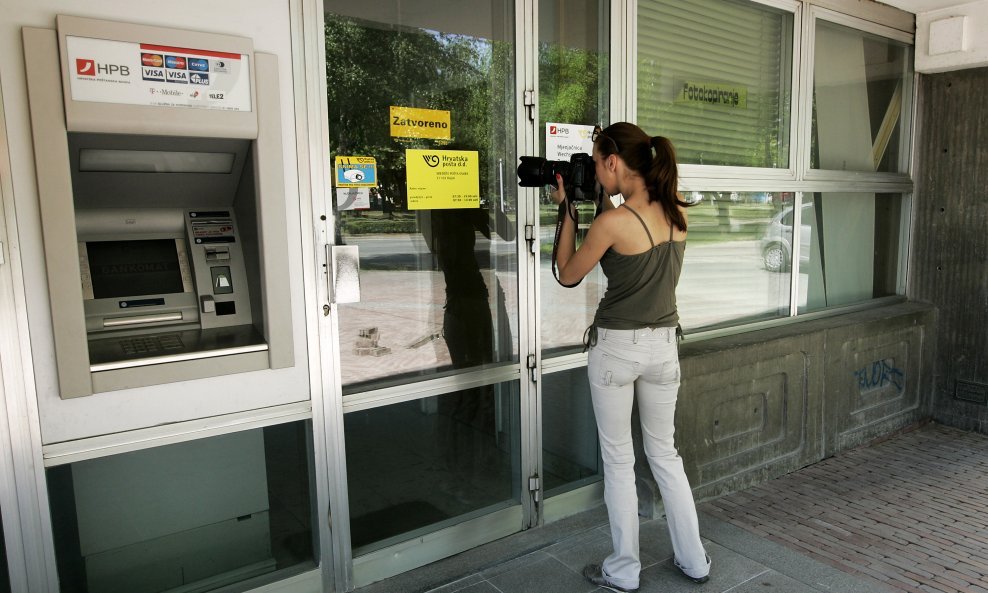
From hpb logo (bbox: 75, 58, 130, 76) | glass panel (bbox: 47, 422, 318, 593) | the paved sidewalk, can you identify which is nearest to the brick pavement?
the paved sidewalk

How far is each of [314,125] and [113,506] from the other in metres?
1.60

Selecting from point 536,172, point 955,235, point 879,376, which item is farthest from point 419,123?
point 955,235

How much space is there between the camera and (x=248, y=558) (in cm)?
288

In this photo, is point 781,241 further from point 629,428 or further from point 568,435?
point 629,428

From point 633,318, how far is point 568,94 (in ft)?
4.55

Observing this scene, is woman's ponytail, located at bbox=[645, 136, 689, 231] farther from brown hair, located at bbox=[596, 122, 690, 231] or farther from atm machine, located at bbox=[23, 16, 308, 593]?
atm machine, located at bbox=[23, 16, 308, 593]

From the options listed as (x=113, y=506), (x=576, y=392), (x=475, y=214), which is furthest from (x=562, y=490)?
(x=113, y=506)

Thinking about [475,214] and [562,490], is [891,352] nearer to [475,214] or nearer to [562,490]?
[562,490]

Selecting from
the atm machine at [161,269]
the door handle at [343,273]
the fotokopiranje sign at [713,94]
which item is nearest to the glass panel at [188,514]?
the atm machine at [161,269]

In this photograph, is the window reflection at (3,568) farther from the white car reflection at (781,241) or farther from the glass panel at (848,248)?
the glass panel at (848,248)

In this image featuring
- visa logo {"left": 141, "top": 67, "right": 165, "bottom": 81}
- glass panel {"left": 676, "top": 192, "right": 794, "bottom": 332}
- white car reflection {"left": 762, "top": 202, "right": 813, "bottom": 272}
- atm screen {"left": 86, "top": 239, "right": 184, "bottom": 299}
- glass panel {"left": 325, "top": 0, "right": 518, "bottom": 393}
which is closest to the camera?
visa logo {"left": 141, "top": 67, "right": 165, "bottom": 81}

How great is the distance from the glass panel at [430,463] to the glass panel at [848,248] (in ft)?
8.39

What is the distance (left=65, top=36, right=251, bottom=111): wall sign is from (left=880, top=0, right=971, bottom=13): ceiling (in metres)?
4.51

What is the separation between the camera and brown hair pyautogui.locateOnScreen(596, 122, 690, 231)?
8.70ft
